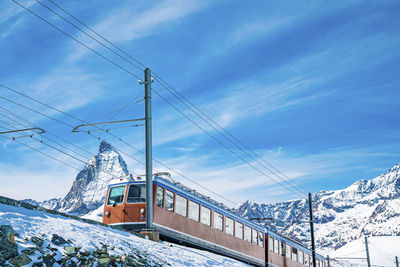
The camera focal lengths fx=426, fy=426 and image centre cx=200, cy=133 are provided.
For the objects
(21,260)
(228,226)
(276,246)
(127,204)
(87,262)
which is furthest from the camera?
(276,246)

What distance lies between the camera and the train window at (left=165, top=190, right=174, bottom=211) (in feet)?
66.3

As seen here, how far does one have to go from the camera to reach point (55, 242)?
33.7 feet

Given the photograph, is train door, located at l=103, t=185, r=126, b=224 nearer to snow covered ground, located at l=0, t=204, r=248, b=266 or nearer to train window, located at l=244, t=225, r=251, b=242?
snow covered ground, located at l=0, t=204, r=248, b=266

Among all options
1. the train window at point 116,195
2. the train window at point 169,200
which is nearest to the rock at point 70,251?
the train window at point 169,200

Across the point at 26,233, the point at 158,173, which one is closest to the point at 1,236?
the point at 26,233

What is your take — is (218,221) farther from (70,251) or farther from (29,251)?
(29,251)

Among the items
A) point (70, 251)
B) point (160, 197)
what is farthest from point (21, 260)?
Answer: point (160, 197)

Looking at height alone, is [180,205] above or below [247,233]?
above

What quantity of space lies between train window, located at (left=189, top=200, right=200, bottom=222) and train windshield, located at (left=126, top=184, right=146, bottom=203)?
3121 mm

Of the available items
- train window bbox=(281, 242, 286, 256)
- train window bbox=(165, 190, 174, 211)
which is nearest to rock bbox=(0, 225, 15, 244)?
train window bbox=(165, 190, 174, 211)

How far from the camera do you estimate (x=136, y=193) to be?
802 inches

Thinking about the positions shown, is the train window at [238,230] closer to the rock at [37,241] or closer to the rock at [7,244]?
the rock at [37,241]

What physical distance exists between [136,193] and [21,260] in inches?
462

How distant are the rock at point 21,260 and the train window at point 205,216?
586 inches
